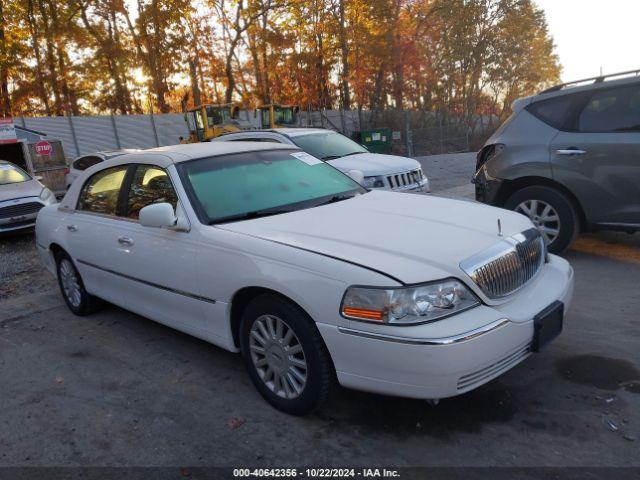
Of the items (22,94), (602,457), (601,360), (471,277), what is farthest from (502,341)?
(22,94)

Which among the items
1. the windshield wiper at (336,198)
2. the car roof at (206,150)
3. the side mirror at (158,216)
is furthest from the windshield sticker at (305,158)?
the side mirror at (158,216)

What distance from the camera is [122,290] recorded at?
427 centimetres

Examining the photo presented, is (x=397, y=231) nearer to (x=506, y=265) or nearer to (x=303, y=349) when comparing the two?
(x=506, y=265)

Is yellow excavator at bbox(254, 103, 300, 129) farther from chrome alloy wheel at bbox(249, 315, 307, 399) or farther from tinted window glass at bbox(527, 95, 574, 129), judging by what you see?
chrome alloy wheel at bbox(249, 315, 307, 399)

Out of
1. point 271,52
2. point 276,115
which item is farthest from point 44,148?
point 271,52

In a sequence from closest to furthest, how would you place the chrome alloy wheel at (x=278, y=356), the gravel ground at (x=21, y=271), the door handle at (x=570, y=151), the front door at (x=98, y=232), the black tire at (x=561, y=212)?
1. the chrome alloy wheel at (x=278, y=356)
2. the front door at (x=98, y=232)
3. the door handle at (x=570, y=151)
4. the black tire at (x=561, y=212)
5. the gravel ground at (x=21, y=271)

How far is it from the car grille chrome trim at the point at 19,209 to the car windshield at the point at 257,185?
6974 millimetres

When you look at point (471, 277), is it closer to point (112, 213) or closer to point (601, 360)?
point (601, 360)

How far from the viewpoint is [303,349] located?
2898mm

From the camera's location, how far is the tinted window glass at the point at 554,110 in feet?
18.4

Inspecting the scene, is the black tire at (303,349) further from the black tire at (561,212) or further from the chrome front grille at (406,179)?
the chrome front grille at (406,179)

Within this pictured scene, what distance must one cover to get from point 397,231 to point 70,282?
11.4ft

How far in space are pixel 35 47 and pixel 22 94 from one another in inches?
103

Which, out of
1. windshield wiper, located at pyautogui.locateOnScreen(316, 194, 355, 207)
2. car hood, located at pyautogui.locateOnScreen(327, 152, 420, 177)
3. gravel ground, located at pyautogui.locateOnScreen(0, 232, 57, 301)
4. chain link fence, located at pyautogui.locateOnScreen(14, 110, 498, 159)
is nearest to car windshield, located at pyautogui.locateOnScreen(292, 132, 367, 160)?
car hood, located at pyautogui.locateOnScreen(327, 152, 420, 177)
